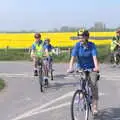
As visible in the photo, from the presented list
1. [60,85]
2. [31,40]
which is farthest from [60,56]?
[60,85]

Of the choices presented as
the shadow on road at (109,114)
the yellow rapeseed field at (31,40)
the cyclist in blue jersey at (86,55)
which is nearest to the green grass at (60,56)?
the yellow rapeseed field at (31,40)

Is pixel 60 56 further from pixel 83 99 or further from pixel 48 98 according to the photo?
pixel 83 99

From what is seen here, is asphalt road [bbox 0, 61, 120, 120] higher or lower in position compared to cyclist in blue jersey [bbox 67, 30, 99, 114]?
lower

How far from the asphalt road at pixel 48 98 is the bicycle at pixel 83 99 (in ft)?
2.44

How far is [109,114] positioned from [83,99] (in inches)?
58.0

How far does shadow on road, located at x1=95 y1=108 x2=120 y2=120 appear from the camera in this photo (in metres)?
10.7

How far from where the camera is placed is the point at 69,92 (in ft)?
50.0

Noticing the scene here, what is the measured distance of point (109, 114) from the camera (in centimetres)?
1125

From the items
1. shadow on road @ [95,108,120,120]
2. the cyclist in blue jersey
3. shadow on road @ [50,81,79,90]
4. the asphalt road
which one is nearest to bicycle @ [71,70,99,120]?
the cyclist in blue jersey

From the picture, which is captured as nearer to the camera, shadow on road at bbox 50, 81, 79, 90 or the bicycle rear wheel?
the bicycle rear wheel

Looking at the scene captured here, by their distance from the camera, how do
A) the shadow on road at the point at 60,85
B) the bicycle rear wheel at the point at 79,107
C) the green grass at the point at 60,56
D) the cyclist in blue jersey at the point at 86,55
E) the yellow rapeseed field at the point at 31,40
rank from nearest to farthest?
the bicycle rear wheel at the point at 79,107 < the cyclist in blue jersey at the point at 86,55 < the shadow on road at the point at 60,85 < the green grass at the point at 60,56 < the yellow rapeseed field at the point at 31,40

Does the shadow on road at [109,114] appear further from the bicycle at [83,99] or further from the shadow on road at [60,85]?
the shadow on road at [60,85]

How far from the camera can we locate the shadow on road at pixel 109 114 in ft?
35.2

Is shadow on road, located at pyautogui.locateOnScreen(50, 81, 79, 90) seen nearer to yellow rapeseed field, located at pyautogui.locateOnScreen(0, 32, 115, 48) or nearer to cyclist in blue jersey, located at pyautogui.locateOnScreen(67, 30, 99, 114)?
cyclist in blue jersey, located at pyautogui.locateOnScreen(67, 30, 99, 114)
